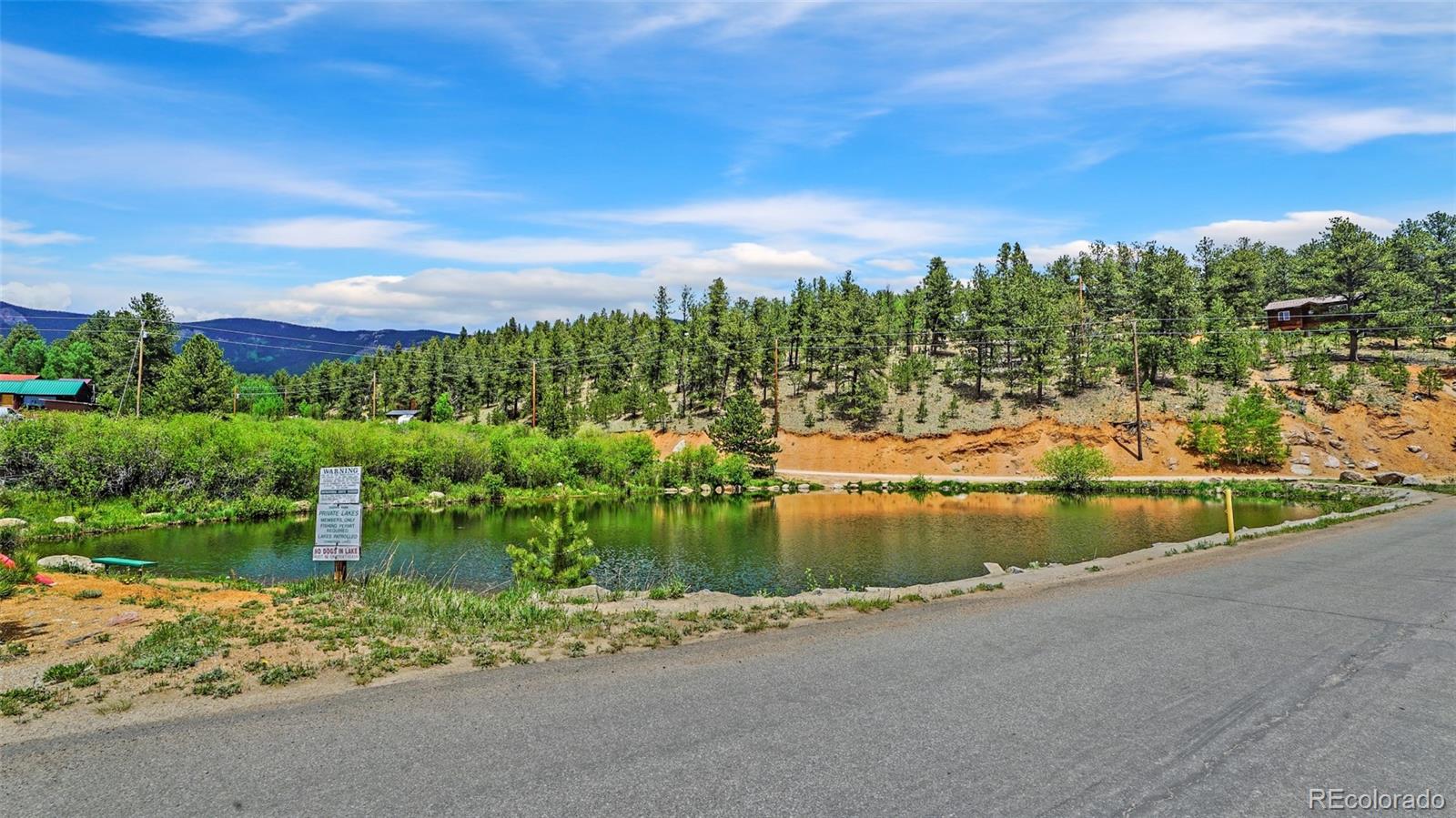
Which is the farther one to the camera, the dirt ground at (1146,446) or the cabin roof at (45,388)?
the cabin roof at (45,388)

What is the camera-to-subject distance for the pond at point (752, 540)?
23.6 meters

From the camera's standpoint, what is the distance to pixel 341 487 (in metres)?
14.1

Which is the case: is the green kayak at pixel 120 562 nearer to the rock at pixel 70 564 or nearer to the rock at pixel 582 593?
the rock at pixel 70 564

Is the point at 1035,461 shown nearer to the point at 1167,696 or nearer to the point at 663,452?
the point at 663,452

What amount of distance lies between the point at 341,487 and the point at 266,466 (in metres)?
33.0

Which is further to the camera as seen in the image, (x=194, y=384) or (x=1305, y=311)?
(x=1305, y=311)

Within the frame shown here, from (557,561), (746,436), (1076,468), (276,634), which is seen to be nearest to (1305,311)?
(1076,468)

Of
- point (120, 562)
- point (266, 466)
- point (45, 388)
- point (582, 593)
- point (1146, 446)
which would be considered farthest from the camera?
point (45, 388)

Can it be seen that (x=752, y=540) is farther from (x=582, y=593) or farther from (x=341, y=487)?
(x=341, y=487)

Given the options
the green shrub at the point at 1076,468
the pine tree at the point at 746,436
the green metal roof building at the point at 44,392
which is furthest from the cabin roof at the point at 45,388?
the green shrub at the point at 1076,468

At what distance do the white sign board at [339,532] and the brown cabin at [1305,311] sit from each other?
83.4 m

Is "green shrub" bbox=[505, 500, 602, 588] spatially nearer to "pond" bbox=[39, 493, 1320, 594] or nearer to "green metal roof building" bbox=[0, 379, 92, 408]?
"pond" bbox=[39, 493, 1320, 594]

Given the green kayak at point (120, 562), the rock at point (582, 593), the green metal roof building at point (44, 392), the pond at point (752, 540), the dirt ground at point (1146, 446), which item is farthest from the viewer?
the green metal roof building at point (44, 392)

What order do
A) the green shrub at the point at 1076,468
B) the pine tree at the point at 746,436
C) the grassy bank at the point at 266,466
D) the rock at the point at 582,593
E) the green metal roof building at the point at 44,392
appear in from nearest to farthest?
1. the rock at the point at 582,593
2. the grassy bank at the point at 266,466
3. the green shrub at the point at 1076,468
4. the pine tree at the point at 746,436
5. the green metal roof building at the point at 44,392
